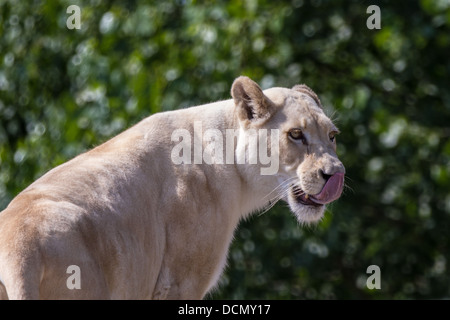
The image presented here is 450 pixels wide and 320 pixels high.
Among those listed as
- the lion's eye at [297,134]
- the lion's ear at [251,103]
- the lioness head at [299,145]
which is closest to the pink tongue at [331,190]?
the lioness head at [299,145]

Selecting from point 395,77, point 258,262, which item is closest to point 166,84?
point 258,262

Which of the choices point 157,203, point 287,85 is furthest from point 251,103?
point 287,85

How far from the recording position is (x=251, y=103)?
6293 millimetres

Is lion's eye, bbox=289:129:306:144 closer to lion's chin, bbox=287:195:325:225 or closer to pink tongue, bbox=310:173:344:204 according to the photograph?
pink tongue, bbox=310:173:344:204

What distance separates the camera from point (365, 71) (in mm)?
11445

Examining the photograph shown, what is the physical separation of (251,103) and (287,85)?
3974mm

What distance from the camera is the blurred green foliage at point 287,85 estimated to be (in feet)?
34.3

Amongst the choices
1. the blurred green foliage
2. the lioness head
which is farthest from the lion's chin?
the blurred green foliage

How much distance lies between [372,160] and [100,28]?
3.51 m

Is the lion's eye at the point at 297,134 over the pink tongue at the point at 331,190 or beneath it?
over

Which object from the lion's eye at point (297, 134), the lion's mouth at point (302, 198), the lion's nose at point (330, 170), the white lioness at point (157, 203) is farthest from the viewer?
the lion's mouth at point (302, 198)

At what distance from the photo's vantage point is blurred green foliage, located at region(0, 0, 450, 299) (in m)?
10.5

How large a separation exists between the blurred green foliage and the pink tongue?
4003 mm

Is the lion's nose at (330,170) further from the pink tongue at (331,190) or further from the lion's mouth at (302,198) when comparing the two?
the lion's mouth at (302,198)
